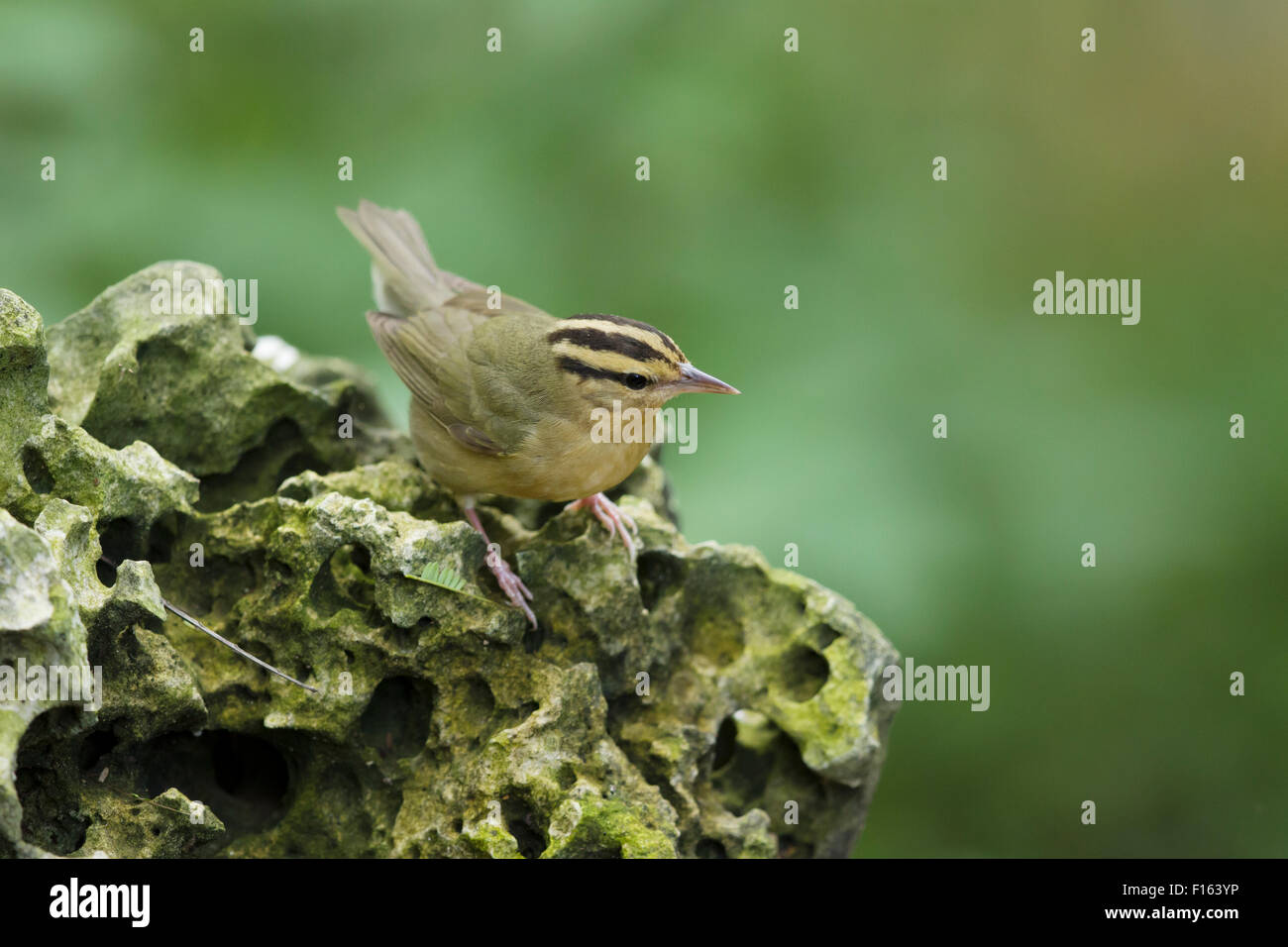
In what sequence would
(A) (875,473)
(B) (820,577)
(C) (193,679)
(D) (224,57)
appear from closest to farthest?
(C) (193,679), (B) (820,577), (A) (875,473), (D) (224,57)

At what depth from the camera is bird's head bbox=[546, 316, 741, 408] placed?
14.0 ft

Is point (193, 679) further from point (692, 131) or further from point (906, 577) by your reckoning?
point (692, 131)

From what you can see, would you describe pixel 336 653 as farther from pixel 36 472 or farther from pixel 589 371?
pixel 589 371

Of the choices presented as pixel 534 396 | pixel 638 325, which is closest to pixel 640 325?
pixel 638 325

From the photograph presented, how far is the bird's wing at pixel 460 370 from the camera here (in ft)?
14.0

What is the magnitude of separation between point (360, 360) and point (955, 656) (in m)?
3.00

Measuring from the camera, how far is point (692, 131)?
7.12 metres

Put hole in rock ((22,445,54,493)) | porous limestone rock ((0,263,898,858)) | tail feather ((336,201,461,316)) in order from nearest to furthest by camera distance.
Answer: porous limestone rock ((0,263,898,858))
hole in rock ((22,445,54,493))
tail feather ((336,201,461,316))

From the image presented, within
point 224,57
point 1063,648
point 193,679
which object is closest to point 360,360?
point 224,57

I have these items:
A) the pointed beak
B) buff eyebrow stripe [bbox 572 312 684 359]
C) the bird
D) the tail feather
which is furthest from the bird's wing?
the pointed beak

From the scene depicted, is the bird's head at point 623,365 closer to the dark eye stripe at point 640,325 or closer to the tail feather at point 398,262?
the dark eye stripe at point 640,325

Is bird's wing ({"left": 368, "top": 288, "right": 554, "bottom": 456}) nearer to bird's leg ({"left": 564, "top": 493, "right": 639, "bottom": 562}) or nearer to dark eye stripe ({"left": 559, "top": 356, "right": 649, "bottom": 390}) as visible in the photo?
dark eye stripe ({"left": 559, "top": 356, "right": 649, "bottom": 390})

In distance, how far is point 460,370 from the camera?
4.65m

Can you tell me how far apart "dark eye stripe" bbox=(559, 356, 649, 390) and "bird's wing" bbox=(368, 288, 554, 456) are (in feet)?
0.64
